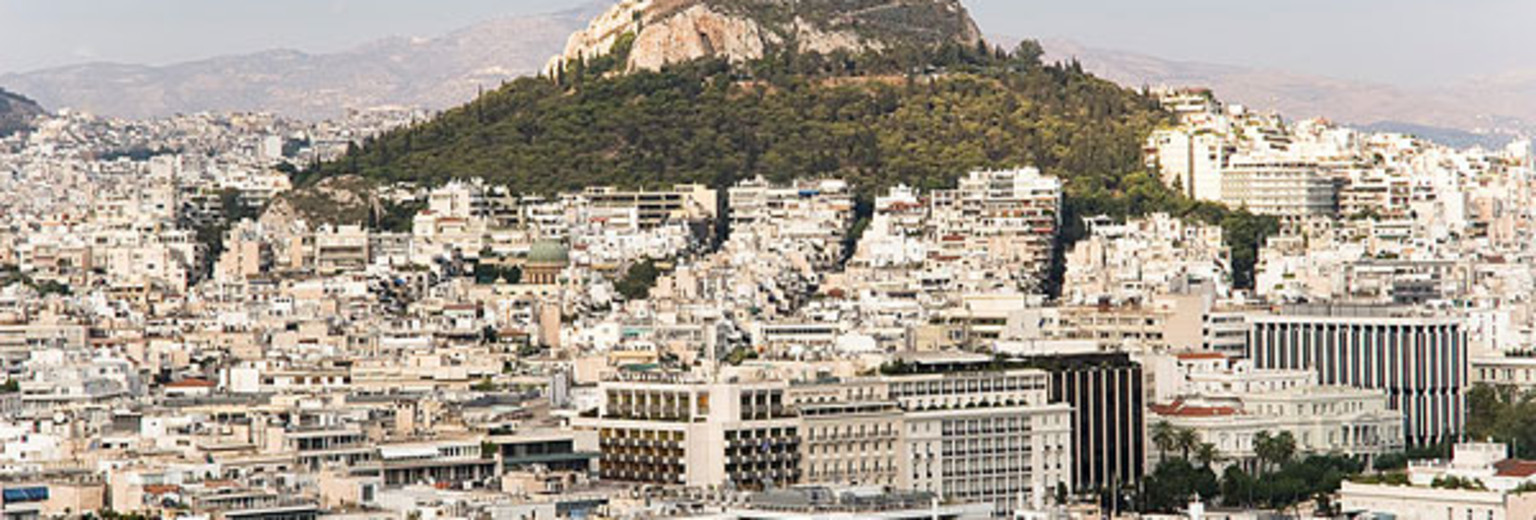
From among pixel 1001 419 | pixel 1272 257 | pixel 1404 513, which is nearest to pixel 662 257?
pixel 1272 257

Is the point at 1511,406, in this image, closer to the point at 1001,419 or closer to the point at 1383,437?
the point at 1383,437

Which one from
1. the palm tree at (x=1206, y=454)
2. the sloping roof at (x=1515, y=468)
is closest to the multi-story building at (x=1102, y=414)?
the palm tree at (x=1206, y=454)

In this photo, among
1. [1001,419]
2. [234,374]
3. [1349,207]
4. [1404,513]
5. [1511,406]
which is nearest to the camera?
[1404,513]

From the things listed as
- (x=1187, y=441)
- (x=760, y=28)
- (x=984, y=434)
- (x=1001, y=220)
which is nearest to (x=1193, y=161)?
(x=1001, y=220)

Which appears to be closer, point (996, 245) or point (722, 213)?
point (996, 245)

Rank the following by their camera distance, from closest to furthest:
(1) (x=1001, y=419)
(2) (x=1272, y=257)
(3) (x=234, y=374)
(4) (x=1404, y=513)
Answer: (4) (x=1404, y=513), (1) (x=1001, y=419), (3) (x=234, y=374), (2) (x=1272, y=257)

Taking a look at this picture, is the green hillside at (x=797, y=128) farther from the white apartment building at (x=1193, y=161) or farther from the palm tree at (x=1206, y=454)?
the palm tree at (x=1206, y=454)

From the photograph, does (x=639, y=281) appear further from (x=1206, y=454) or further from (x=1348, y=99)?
(x=1348, y=99)
